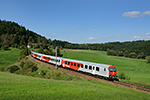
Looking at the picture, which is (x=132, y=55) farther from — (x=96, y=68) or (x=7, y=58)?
(x=7, y=58)

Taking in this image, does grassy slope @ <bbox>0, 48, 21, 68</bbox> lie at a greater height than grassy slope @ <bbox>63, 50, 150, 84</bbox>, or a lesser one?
greater

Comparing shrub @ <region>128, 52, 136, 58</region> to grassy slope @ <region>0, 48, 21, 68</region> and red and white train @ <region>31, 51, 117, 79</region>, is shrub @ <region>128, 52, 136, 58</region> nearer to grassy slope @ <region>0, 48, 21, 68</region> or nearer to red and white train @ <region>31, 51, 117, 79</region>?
red and white train @ <region>31, 51, 117, 79</region>

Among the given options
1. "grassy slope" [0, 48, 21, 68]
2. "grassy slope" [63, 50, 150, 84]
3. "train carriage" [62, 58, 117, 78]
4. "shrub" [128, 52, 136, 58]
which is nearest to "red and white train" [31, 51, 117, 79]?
"train carriage" [62, 58, 117, 78]

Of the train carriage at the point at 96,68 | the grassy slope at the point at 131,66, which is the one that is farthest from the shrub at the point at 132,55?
the train carriage at the point at 96,68

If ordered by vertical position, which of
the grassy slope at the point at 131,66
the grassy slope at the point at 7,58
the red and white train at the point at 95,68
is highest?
the red and white train at the point at 95,68

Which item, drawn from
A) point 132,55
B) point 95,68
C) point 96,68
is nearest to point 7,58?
point 95,68

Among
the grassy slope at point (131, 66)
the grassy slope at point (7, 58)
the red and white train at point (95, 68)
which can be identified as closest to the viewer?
the red and white train at point (95, 68)

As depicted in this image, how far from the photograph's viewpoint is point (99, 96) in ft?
41.9

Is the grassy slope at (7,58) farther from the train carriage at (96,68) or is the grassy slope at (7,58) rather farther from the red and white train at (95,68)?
the train carriage at (96,68)

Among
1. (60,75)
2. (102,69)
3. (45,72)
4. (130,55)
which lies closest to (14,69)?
(45,72)

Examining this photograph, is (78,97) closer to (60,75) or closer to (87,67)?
(87,67)

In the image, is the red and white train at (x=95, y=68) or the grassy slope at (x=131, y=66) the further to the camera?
the grassy slope at (x=131, y=66)

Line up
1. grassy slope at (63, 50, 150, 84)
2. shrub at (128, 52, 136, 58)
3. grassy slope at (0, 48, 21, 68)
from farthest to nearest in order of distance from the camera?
shrub at (128, 52, 136, 58)
grassy slope at (0, 48, 21, 68)
grassy slope at (63, 50, 150, 84)

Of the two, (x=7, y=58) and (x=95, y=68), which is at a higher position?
(x=95, y=68)
